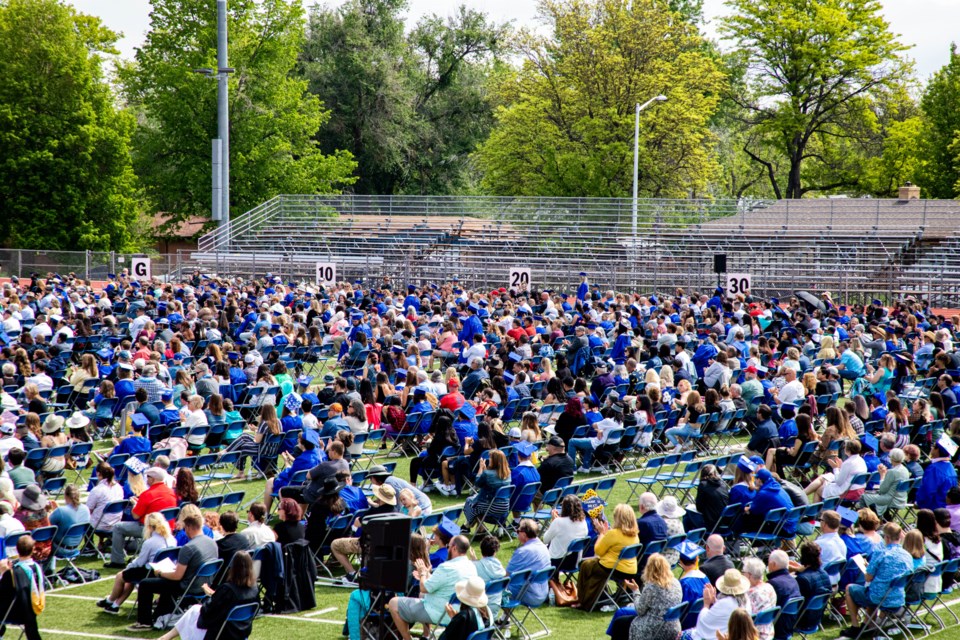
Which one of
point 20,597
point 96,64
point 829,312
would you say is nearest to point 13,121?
point 96,64

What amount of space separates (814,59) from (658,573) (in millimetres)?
49856

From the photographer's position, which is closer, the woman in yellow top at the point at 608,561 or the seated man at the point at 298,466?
the woman in yellow top at the point at 608,561

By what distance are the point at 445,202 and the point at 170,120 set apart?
13.8 meters

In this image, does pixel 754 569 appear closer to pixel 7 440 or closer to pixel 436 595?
pixel 436 595

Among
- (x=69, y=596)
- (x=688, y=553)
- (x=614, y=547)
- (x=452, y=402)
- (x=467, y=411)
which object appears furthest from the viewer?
(x=452, y=402)

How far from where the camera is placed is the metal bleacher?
Result: 128ft

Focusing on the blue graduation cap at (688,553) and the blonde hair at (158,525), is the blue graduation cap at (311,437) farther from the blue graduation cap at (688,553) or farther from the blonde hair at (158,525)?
the blue graduation cap at (688,553)

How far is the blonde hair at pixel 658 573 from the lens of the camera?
858cm

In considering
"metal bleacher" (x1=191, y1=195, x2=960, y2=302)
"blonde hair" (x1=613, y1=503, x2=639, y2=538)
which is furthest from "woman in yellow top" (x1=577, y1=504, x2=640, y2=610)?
"metal bleacher" (x1=191, y1=195, x2=960, y2=302)

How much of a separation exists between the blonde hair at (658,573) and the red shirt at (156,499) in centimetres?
499

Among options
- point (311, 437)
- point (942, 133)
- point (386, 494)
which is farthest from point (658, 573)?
point (942, 133)

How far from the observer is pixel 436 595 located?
29.2ft

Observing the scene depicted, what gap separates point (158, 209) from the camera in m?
55.1

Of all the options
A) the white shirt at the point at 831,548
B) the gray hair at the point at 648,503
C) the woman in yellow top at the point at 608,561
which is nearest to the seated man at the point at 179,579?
the woman in yellow top at the point at 608,561
